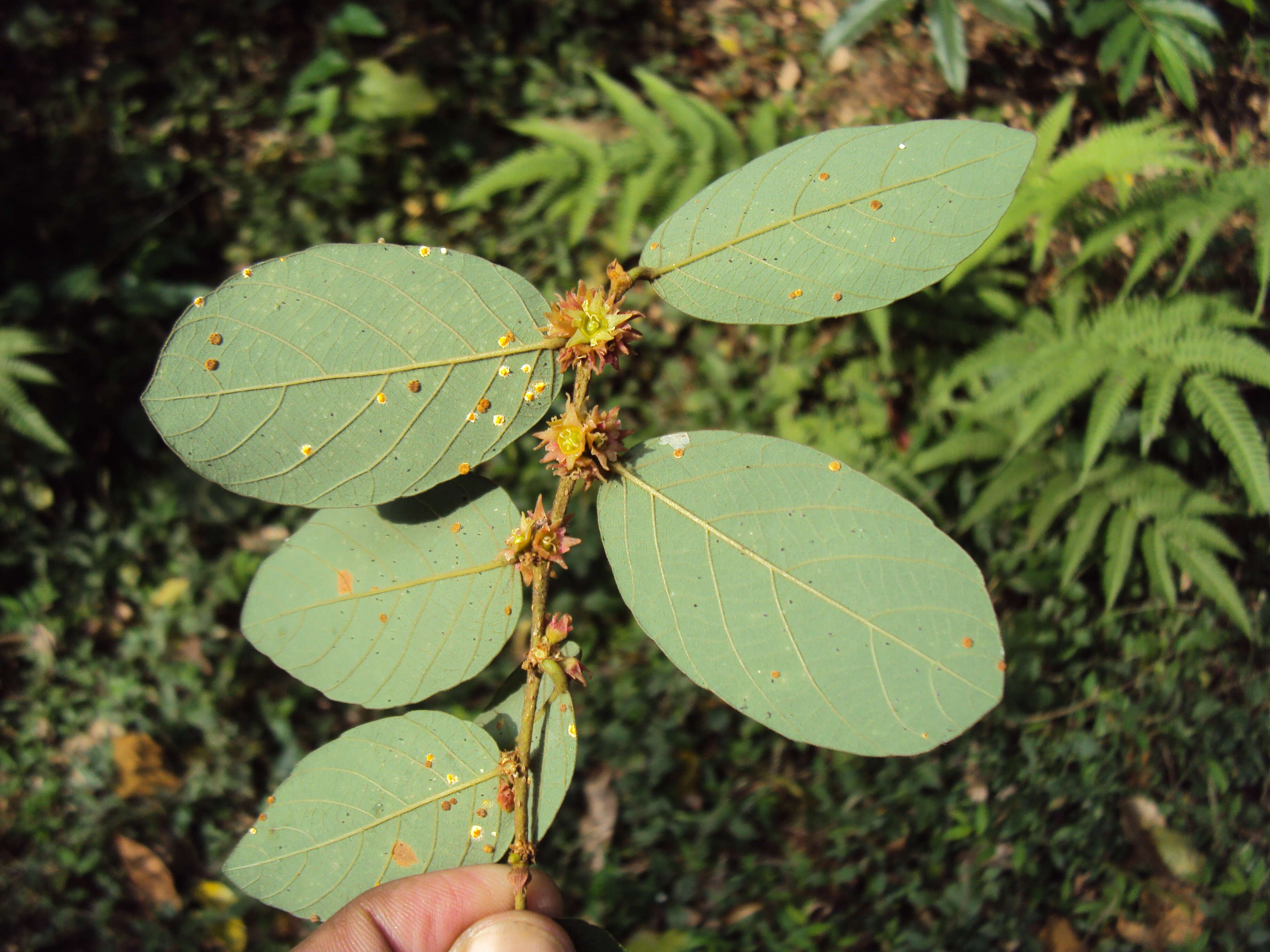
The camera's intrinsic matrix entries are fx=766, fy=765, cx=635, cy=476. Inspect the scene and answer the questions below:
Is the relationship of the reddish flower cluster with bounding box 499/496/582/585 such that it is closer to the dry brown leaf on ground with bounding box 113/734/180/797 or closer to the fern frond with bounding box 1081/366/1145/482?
the fern frond with bounding box 1081/366/1145/482

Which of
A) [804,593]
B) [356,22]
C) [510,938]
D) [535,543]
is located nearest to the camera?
[804,593]

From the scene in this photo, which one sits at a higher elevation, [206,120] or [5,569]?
[206,120]

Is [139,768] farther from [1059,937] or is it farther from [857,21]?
[857,21]

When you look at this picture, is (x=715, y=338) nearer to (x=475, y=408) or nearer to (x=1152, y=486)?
(x=1152, y=486)

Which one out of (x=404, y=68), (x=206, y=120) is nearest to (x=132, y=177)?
(x=206, y=120)

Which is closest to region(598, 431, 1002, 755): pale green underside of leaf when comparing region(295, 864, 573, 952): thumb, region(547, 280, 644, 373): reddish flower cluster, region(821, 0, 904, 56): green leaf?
region(547, 280, 644, 373): reddish flower cluster

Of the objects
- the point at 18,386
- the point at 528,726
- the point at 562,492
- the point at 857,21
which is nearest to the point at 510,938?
the point at 528,726
